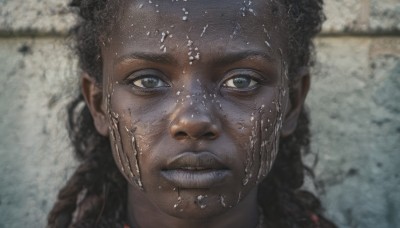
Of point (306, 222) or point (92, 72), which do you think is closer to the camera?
point (92, 72)

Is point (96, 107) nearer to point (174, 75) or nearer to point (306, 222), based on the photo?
point (174, 75)


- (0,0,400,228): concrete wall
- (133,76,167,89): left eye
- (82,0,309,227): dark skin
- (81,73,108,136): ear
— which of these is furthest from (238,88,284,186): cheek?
(0,0,400,228): concrete wall

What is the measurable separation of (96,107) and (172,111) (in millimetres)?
353

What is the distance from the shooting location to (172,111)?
4.43 ft

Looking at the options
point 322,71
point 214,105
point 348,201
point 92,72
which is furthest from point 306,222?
point 92,72

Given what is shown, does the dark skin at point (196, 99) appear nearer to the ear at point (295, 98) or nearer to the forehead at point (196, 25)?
the forehead at point (196, 25)

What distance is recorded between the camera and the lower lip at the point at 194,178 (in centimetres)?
134

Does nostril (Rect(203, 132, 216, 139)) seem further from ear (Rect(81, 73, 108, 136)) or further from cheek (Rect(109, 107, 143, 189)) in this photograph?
ear (Rect(81, 73, 108, 136))

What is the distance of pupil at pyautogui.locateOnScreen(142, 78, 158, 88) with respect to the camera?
55.4 inches

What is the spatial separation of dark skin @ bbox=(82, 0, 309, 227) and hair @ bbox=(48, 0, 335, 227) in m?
0.26

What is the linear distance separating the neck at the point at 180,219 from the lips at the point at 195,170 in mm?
205

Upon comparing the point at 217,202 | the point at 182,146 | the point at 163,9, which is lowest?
the point at 217,202

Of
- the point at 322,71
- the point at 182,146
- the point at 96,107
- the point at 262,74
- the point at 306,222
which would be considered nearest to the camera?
the point at 182,146

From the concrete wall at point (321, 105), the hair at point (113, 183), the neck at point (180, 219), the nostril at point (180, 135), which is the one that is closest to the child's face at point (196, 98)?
the nostril at point (180, 135)
